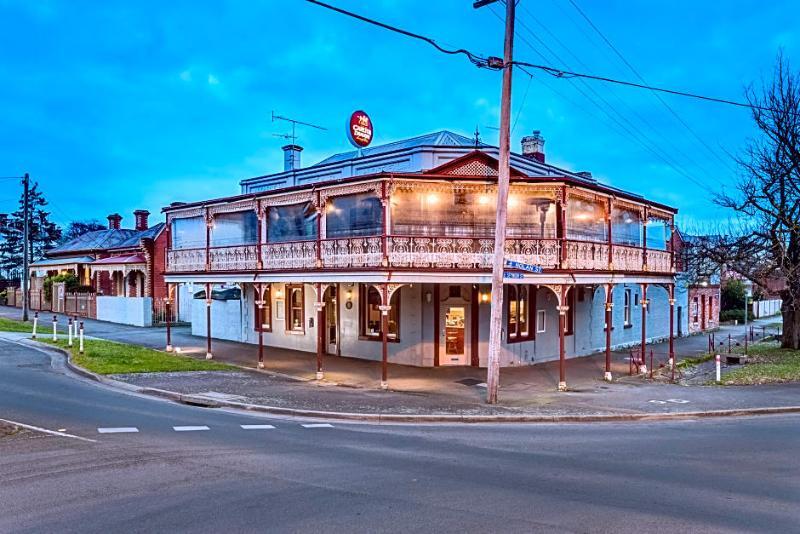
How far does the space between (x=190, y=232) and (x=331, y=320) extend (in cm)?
1013

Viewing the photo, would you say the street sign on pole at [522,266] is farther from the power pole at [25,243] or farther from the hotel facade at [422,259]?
the power pole at [25,243]

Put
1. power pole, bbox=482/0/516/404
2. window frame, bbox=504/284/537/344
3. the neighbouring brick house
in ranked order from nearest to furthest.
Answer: power pole, bbox=482/0/516/404 < window frame, bbox=504/284/537/344 < the neighbouring brick house

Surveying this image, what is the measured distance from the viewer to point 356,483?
7391mm

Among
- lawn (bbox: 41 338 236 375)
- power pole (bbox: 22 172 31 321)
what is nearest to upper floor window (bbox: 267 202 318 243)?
lawn (bbox: 41 338 236 375)

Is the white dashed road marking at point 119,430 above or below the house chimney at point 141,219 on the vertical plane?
below

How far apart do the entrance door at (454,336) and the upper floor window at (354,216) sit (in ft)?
12.8

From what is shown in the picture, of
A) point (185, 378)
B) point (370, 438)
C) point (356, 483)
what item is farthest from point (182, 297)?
point (356, 483)

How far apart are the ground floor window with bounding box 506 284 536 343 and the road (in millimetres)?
8540

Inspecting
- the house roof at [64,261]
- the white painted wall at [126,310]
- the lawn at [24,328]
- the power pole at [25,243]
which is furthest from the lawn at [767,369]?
the house roof at [64,261]

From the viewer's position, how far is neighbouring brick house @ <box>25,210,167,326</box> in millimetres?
34125

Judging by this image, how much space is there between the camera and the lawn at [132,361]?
17.2m

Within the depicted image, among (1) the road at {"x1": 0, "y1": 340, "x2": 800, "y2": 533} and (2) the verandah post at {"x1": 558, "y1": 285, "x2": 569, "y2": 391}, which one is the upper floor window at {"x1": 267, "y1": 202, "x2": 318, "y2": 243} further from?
(1) the road at {"x1": 0, "y1": 340, "x2": 800, "y2": 533}

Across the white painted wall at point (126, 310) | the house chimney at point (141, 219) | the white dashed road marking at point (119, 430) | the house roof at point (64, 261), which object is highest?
the house chimney at point (141, 219)

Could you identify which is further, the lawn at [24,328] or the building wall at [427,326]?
the lawn at [24,328]
